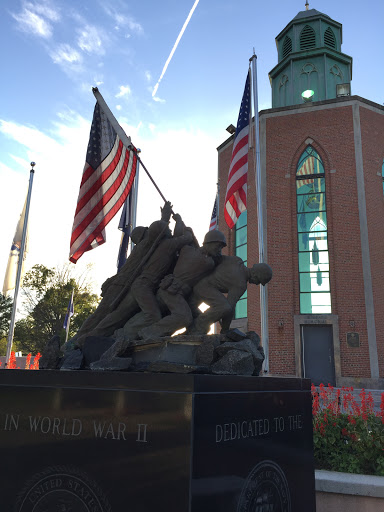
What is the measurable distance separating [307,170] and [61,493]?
21462 millimetres

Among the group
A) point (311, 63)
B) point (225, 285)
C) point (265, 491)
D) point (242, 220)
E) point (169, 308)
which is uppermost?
point (311, 63)

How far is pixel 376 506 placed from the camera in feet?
12.3

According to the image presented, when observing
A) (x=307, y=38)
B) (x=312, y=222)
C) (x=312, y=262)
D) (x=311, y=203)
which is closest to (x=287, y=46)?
(x=307, y=38)

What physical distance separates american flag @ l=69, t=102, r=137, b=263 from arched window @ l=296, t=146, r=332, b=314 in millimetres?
13241

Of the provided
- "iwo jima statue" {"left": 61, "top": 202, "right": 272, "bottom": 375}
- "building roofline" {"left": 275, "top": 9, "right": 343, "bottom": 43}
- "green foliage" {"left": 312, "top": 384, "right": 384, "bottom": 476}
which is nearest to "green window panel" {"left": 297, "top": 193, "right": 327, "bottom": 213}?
"building roofline" {"left": 275, "top": 9, "right": 343, "bottom": 43}

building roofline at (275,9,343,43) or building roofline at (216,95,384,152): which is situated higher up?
building roofline at (275,9,343,43)

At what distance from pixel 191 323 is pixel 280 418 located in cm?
124

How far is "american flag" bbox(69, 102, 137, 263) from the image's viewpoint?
28.8ft

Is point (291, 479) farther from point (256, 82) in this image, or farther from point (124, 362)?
point (256, 82)

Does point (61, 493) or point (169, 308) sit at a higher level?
point (169, 308)

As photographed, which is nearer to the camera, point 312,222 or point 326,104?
point 312,222

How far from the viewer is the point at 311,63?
25.6m

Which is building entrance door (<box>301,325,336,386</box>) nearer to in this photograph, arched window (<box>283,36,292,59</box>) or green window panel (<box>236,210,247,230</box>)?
green window panel (<box>236,210,247,230</box>)

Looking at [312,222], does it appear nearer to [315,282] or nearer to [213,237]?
[315,282]
